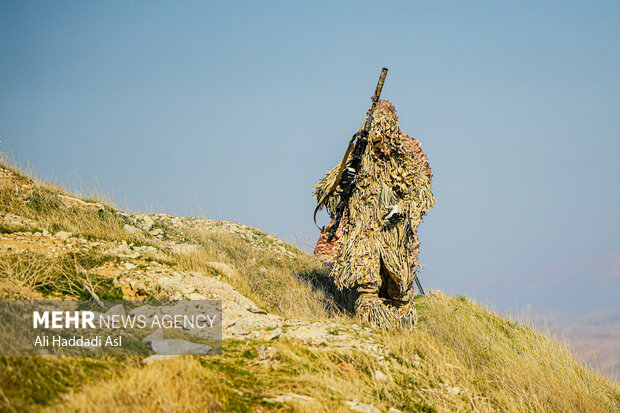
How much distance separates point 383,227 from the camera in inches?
281

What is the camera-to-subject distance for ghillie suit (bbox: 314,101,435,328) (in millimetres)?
6969

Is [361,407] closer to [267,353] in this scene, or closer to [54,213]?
[267,353]

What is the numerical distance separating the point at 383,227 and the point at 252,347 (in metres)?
2.75

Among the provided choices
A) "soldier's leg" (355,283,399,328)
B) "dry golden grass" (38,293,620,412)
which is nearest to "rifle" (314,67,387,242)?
"soldier's leg" (355,283,399,328)

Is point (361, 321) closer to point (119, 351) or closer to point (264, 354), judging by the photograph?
point (264, 354)

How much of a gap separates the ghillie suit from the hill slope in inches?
18.9

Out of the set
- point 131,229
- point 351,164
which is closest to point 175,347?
point 351,164

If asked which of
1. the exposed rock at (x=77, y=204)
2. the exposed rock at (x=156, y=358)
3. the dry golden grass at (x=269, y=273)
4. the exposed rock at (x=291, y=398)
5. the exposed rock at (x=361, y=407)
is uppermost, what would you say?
the exposed rock at (x=77, y=204)

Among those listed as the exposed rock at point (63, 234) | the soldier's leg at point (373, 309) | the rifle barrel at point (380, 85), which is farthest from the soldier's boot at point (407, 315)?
the exposed rock at point (63, 234)

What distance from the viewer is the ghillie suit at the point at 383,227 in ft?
22.9

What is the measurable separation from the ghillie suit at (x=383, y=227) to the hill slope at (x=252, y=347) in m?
0.48

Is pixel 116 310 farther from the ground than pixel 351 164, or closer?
closer

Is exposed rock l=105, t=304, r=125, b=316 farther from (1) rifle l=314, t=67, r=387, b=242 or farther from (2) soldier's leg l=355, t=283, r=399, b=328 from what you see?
(1) rifle l=314, t=67, r=387, b=242

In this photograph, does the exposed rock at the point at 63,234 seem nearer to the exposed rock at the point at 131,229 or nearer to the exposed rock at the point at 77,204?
the exposed rock at the point at 131,229
